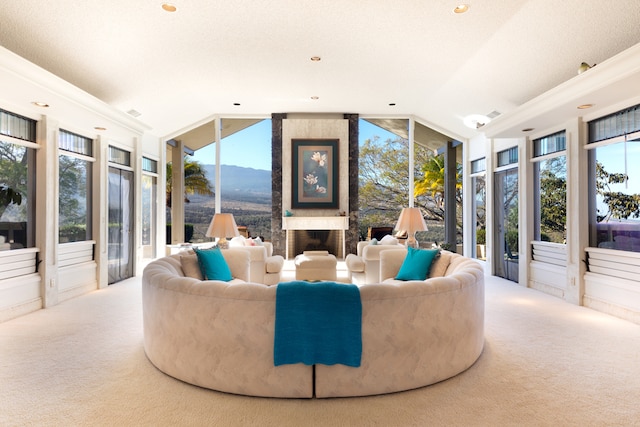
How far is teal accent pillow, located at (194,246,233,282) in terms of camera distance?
3.89m

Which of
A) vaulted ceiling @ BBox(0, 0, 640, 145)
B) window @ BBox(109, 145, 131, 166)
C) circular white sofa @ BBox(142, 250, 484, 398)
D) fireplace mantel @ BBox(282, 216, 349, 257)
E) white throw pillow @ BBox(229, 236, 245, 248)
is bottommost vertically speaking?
circular white sofa @ BBox(142, 250, 484, 398)

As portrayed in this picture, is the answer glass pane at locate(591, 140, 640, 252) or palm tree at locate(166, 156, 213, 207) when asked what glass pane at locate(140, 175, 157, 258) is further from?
glass pane at locate(591, 140, 640, 252)

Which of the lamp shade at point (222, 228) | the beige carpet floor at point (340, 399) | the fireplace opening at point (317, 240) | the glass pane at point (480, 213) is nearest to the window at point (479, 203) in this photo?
the glass pane at point (480, 213)

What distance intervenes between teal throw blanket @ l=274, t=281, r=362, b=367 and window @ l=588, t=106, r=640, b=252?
12.3 ft

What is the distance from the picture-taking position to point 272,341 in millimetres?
2312

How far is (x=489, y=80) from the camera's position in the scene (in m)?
5.65

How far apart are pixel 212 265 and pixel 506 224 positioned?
524 cm

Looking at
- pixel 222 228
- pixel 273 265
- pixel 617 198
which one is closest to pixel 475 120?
pixel 617 198

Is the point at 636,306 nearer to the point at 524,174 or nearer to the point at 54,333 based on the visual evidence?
the point at 524,174

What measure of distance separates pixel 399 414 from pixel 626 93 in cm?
392

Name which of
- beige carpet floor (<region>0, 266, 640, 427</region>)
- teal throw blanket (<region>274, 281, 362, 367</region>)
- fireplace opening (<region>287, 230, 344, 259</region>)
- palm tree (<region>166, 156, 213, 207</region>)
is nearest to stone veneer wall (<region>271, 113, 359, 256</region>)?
fireplace opening (<region>287, 230, 344, 259</region>)

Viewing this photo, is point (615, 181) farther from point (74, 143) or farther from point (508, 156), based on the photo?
point (74, 143)

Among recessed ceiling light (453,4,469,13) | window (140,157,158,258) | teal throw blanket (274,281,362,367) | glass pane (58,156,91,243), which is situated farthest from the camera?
window (140,157,158,258)

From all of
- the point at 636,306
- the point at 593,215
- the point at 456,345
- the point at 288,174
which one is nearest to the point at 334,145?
the point at 288,174
